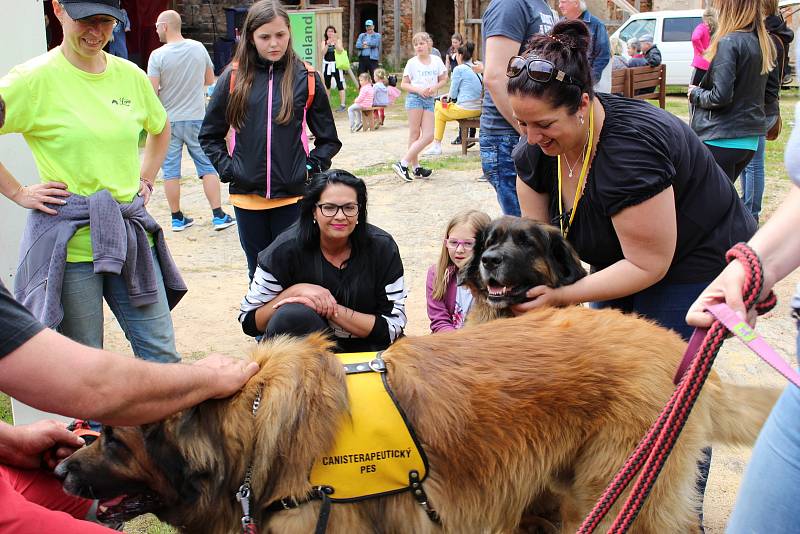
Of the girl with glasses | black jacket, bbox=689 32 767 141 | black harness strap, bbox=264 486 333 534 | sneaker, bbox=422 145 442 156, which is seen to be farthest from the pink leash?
sneaker, bbox=422 145 442 156

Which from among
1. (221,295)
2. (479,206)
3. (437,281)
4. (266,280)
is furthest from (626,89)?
(266,280)

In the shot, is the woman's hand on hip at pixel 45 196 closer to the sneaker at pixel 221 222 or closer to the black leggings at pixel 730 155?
the black leggings at pixel 730 155

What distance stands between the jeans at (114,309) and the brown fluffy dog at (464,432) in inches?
66.9

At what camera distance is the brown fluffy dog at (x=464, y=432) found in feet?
7.84

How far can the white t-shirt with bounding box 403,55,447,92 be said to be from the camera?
1342cm

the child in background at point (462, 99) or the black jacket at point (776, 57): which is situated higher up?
the black jacket at point (776, 57)

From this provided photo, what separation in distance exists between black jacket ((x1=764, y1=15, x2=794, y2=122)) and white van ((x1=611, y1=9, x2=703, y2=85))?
15657 mm

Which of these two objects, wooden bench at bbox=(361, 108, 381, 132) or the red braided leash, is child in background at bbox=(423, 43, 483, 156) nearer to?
wooden bench at bbox=(361, 108, 381, 132)

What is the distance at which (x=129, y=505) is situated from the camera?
2445 mm

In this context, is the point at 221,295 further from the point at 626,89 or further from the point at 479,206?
the point at 626,89

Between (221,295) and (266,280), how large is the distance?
3320 mm

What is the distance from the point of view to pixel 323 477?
2.46 metres

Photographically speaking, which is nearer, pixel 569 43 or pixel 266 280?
pixel 569 43

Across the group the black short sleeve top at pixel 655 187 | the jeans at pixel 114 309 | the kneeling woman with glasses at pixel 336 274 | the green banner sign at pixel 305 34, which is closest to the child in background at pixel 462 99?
the green banner sign at pixel 305 34
